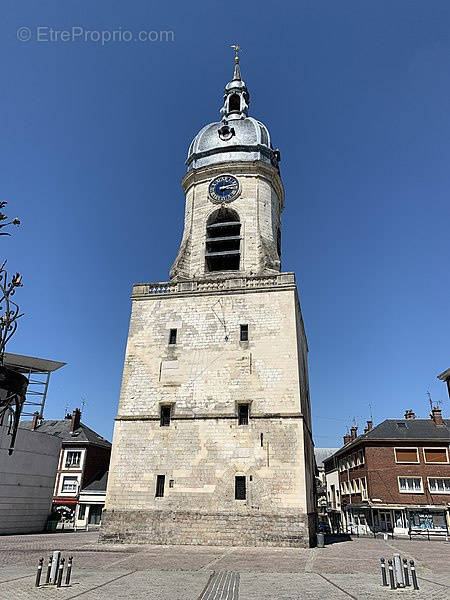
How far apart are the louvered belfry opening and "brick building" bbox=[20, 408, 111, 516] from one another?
17962 mm

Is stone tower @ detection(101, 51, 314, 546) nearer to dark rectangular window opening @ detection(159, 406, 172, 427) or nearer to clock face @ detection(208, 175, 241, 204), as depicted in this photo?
dark rectangular window opening @ detection(159, 406, 172, 427)

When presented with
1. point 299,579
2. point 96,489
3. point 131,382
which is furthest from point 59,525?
point 299,579

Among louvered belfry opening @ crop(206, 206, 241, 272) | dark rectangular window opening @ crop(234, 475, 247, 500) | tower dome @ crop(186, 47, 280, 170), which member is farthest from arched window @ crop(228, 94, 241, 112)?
dark rectangular window opening @ crop(234, 475, 247, 500)

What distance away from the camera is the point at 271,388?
18266mm

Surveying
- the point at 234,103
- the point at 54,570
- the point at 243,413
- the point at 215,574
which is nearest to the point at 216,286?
the point at 243,413

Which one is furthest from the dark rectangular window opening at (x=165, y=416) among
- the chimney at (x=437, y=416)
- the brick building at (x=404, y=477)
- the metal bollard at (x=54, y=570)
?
the chimney at (x=437, y=416)

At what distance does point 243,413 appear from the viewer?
59.8 ft

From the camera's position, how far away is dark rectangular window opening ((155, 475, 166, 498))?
17391 millimetres

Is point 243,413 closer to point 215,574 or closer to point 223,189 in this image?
point 215,574

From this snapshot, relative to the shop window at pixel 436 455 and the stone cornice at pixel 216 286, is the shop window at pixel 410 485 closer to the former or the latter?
the shop window at pixel 436 455

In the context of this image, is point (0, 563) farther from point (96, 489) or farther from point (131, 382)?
point (96, 489)

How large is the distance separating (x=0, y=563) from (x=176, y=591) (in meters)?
5.96

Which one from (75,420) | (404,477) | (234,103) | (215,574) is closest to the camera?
(215,574)

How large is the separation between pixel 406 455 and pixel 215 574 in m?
26.4
